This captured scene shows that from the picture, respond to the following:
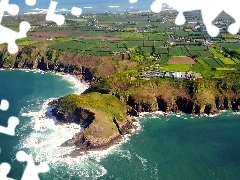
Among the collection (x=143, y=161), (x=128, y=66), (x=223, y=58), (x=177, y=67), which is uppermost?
(x=223, y=58)

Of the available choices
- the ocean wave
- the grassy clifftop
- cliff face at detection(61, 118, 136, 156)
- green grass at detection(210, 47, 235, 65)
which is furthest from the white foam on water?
green grass at detection(210, 47, 235, 65)

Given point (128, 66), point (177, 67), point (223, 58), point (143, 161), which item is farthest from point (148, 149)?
point (223, 58)

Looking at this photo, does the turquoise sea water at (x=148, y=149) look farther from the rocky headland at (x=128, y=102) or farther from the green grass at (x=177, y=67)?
the green grass at (x=177, y=67)

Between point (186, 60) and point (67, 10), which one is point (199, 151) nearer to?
point (186, 60)

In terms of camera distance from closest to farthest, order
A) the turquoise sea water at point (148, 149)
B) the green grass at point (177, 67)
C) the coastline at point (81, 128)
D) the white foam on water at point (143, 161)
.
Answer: the turquoise sea water at point (148, 149) → the white foam on water at point (143, 161) → the coastline at point (81, 128) → the green grass at point (177, 67)

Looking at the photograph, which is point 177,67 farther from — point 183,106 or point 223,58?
point 183,106

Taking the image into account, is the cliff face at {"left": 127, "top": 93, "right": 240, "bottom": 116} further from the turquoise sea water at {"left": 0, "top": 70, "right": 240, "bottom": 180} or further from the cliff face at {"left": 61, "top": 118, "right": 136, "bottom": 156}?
the cliff face at {"left": 61, "top": 118, "right": 136, "bottom": 156}

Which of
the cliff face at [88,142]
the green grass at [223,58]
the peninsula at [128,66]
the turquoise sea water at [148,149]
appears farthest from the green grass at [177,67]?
the cliff face at [88,142]

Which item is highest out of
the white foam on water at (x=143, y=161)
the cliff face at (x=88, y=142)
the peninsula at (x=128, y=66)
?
the peninsula at (x=128, y=66)
